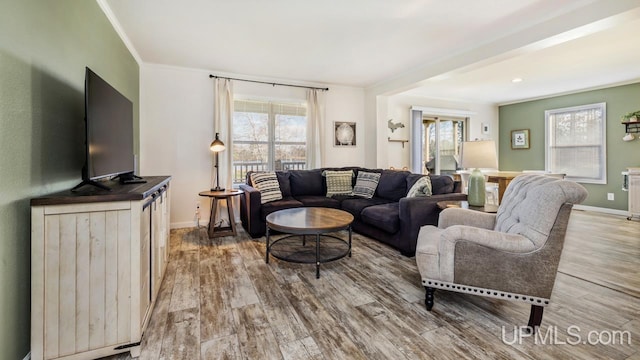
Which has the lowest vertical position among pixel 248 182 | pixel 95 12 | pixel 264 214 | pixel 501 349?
pixel 501 349

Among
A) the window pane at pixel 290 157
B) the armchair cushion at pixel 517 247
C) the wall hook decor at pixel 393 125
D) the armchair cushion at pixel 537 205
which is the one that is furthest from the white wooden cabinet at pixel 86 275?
the wall hook decor at pixel 393 125

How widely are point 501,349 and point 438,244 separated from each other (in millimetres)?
663

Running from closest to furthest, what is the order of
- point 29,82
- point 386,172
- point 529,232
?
point 29,82 → point 529,232 → point 386,172

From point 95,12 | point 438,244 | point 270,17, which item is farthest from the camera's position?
point 270,17

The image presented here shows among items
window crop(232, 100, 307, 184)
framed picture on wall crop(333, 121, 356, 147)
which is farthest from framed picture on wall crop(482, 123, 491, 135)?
window crop(232, 100, 307, 184)

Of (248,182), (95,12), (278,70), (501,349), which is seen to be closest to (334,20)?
(278,70)

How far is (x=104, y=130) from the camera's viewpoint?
188cm

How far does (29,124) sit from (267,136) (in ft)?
12.0

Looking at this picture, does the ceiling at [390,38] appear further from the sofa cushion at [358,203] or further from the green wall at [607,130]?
the sofa cushion at [358,203]

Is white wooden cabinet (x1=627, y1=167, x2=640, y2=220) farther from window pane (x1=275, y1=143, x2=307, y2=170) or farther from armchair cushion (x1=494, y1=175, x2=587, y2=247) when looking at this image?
window pane (x1=275, y1=143, x2=307, y2=170)

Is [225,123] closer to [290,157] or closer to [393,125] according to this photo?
[290,157]

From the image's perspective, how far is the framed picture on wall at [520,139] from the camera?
675 cm

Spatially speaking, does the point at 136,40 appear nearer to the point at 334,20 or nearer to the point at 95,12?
the point at 95,12

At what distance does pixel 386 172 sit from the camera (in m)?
4.48
